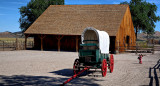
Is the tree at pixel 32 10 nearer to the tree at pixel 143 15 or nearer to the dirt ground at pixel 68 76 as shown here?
the tree at pixel 143 15

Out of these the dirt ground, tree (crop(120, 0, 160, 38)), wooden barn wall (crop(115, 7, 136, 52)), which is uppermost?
tree (crop(120, 0, 160, 38))

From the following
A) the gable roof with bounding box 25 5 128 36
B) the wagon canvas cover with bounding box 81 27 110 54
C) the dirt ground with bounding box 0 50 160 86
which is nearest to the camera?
the dirt ground with bounding box 0 50 160 86

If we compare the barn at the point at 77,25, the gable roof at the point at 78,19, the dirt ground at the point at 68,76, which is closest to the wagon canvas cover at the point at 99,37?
the dirt ground at the point at 68,76

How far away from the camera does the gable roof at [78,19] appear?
1273 inches

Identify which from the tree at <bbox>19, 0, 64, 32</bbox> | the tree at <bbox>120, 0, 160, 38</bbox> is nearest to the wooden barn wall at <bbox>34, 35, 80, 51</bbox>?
the tree at <bbox>19, 0, 64, 32</bbox>

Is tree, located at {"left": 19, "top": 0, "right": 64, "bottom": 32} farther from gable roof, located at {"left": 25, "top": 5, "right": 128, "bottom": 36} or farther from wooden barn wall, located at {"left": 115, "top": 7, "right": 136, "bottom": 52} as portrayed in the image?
wooden barn wall, located at {"left": 115, "top": 7, "right": 136, "bottom": 52}

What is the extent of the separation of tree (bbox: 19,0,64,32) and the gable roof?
15.3m

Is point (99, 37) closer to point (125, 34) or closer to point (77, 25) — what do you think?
point (77, 25)

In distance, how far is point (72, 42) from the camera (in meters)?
35.4

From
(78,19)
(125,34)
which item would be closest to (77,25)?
(78,19)

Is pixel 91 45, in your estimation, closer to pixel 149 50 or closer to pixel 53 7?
pixel 149 50

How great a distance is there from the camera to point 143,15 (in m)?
53.8

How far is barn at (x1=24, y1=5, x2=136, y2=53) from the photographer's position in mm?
32000

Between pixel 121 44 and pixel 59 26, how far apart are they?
940 cm
